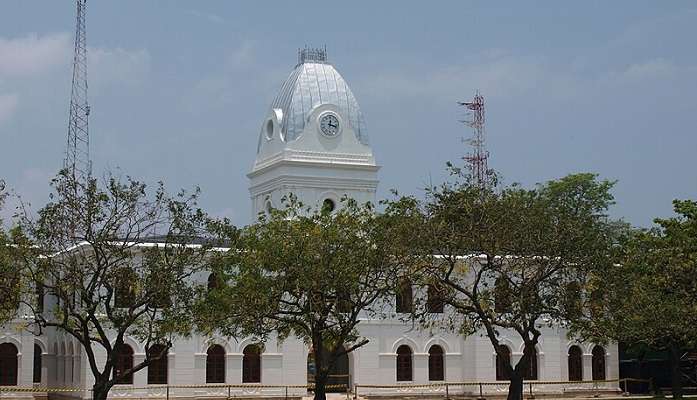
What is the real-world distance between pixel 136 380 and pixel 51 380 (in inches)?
242

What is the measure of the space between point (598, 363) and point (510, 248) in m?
25.4

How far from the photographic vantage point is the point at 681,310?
40219mm

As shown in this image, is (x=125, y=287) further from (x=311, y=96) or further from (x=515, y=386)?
(x=311, y=96)

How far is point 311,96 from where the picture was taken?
2425 inches

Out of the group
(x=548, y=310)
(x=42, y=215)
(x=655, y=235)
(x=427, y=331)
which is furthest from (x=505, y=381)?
(x=42, y=215)

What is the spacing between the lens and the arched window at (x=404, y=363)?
57469 millimetres

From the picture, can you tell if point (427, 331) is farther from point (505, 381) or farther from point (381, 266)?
point (381, 266)

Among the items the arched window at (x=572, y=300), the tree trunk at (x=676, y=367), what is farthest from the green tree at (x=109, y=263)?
the tree trunk at (x=676, y=367)

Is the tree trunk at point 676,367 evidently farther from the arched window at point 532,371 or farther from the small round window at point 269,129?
the small round window at point 269,129

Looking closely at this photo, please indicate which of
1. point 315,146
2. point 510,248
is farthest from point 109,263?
point 315,146

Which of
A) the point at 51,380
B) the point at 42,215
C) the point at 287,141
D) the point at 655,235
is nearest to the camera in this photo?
the point at 42,215

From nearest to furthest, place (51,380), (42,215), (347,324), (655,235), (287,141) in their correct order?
(42,215) → (347,324) → (655,235) → (51,380) → (287,141)

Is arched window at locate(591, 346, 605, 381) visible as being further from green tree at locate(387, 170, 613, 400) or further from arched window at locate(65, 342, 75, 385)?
arched window at locate(65, 342, 75, 385)

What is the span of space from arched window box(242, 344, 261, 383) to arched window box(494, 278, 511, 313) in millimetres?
18294
